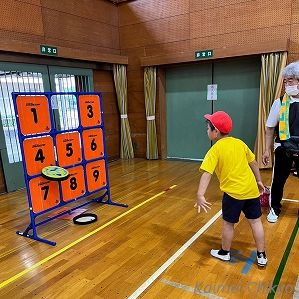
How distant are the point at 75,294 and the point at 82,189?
4.67 ft

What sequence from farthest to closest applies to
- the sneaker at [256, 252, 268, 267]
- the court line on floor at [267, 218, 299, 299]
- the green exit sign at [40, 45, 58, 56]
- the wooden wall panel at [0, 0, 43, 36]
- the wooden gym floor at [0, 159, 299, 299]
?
the green exit sign at [40, 45, 58, 56] → the wooden wall panel at [0, 0, 43, 36] → the sneaker at [256, 252, 268, 267] → the wooden gym floor at [0, 159, 299, 299] → the court line on floor at [267, 218, 299, 299]

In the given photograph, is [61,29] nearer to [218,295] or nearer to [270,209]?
[270,209]

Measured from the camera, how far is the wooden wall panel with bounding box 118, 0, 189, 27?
5.21 meters

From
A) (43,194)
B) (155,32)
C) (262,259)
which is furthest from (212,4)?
(262,259)

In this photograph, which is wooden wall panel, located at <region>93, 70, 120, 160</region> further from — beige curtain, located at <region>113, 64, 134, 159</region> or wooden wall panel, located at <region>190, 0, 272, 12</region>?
A: wooden wall panel, located at <region>190, 0, 272, 12</region>

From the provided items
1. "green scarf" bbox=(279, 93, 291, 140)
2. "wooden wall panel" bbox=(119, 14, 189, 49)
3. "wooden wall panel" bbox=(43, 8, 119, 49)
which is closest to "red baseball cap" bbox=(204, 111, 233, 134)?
"green scarf" bbox=(279, 93, 291, 140)

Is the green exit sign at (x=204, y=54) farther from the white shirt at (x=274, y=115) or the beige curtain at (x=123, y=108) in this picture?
the white shirt at (x=274, y=115)

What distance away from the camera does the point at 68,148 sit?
2967 millimetres

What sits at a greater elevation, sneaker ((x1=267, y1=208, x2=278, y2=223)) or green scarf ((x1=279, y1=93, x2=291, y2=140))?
green scarf ((x1=279, y1=93, x2=291, y2=140))

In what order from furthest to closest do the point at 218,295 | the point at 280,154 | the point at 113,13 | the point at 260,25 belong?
the point at 113,13 < the point at 260,25 < the point at 280,154 < the point at 218,295

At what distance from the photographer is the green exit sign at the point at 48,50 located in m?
4.37

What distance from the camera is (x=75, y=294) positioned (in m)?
1.88

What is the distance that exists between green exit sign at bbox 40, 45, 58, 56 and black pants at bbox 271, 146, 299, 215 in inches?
148

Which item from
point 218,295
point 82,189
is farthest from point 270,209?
point 82,189
